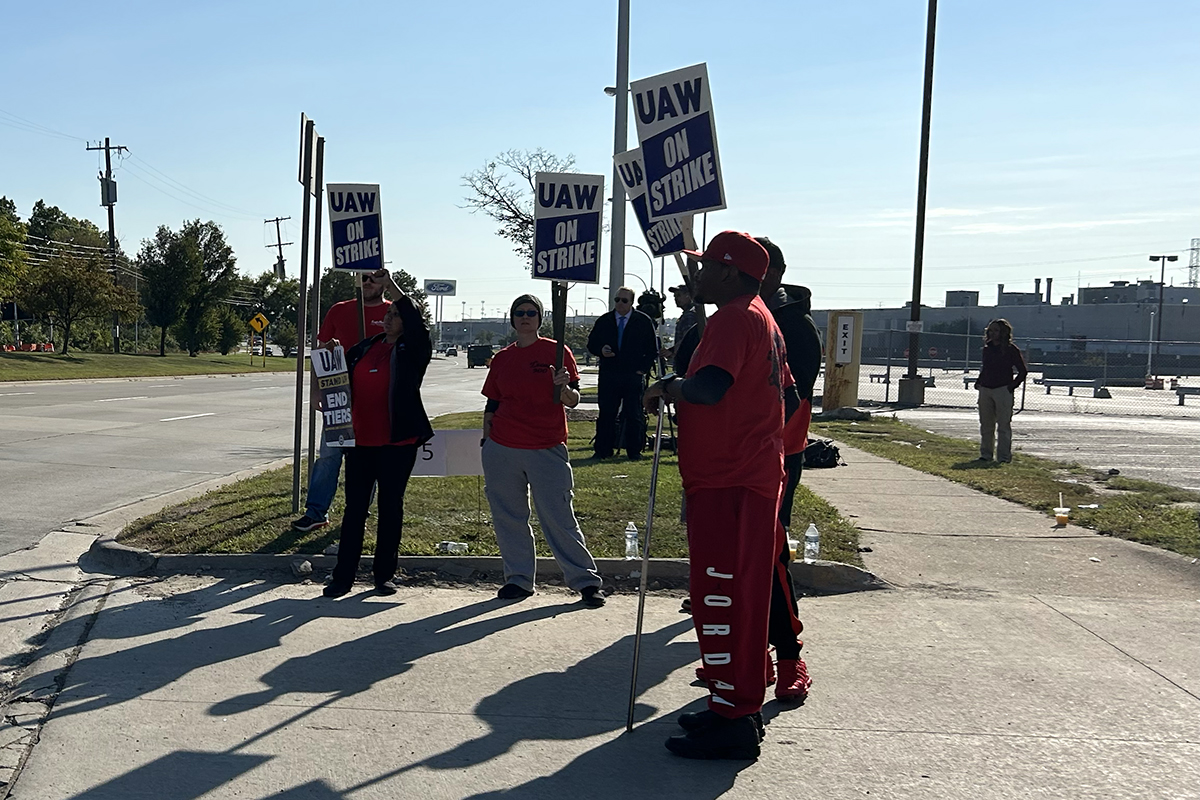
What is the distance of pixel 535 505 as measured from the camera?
22.4ft

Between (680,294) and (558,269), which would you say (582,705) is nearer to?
(680,294)

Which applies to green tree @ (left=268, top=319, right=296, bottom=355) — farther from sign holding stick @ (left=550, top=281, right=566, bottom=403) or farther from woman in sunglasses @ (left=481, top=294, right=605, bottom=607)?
woman in sunglasses @ (left=481, top=294, right=605, bottom=607)

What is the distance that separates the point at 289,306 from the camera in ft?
305

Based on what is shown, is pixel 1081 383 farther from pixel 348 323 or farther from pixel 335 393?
pixel 335 393

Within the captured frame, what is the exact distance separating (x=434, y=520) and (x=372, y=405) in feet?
7.44

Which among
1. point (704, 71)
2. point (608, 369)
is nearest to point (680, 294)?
point (704, 71)

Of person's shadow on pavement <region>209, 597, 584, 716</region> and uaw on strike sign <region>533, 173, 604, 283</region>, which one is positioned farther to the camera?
uaw on strike sign <region>533, 173, 604, 283</region>

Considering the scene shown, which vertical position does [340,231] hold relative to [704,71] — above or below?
below

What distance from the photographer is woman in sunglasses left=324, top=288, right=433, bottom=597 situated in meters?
6.86

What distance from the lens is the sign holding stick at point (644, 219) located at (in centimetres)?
654

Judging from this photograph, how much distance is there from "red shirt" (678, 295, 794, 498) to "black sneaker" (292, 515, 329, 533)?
4609 millimetres

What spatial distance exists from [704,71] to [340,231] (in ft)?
12.0

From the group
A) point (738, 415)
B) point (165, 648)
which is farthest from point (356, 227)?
point (738, 415)

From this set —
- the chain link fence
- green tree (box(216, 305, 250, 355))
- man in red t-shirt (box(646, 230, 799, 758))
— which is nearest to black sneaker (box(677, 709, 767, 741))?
man in red t-shirt (box(646, 230, 799, 758))
